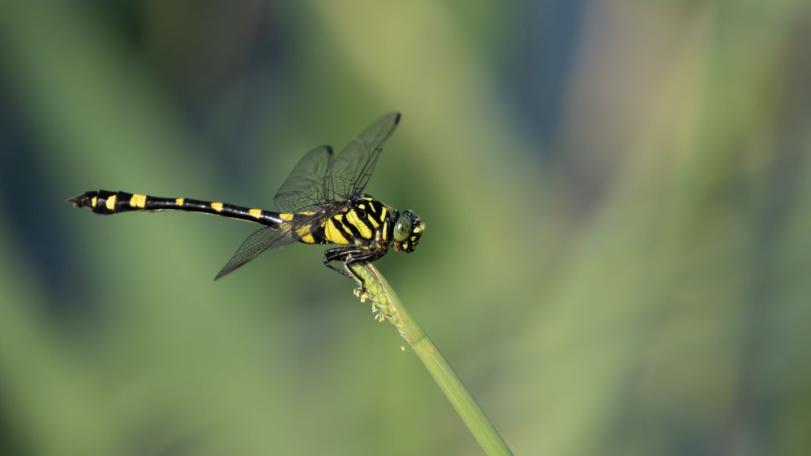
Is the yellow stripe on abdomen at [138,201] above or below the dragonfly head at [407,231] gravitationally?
above

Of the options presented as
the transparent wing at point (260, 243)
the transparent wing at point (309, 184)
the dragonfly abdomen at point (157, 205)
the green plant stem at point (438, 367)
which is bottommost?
the green plant stem at point (438, 367)

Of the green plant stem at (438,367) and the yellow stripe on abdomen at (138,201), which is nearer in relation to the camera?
the green plant stem at (438,367)

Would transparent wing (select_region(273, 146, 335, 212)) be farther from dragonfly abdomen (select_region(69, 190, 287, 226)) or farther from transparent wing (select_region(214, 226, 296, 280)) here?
transparent wing (select_region(214, 226, 296, 280))

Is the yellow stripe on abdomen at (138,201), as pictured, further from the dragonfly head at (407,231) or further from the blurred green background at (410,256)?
the dragonfly head at (407,231)

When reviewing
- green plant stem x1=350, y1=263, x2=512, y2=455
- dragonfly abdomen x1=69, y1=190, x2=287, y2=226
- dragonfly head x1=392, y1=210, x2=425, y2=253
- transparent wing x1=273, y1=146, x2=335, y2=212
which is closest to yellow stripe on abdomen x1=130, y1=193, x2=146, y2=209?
dragonfly abdomen x1=69, y1=190, x2=287, y2=226

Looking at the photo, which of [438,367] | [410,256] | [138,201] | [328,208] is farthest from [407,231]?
[438,367]

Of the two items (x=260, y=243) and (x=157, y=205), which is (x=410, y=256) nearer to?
(x=260, y=243)

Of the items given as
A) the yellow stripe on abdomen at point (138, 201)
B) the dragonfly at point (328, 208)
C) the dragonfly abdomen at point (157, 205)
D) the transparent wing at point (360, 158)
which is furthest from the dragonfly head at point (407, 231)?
the yellow stripe on abdomen at point (138, 201)
